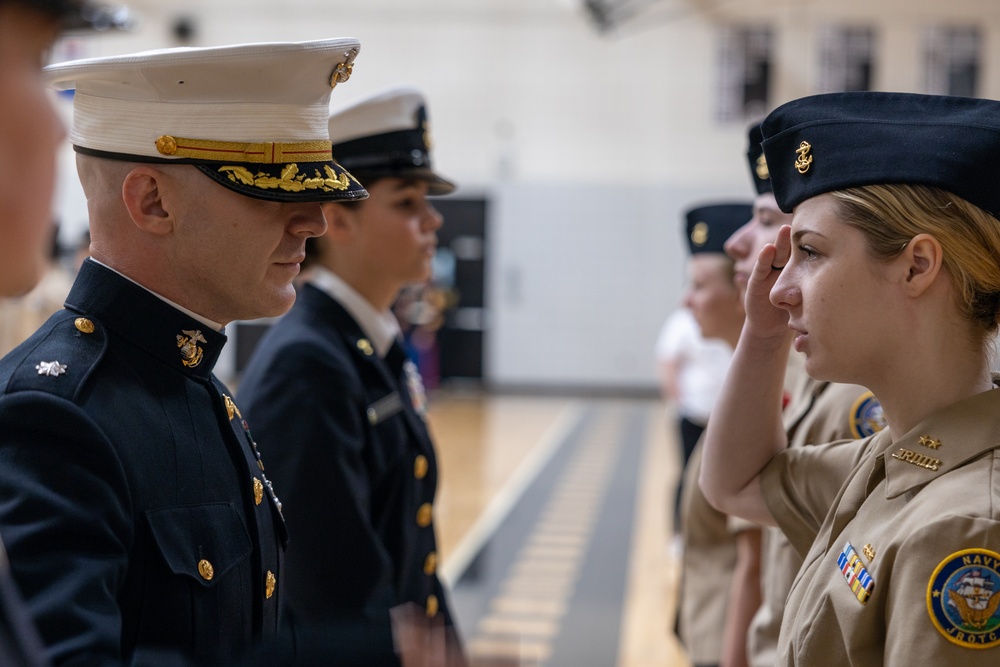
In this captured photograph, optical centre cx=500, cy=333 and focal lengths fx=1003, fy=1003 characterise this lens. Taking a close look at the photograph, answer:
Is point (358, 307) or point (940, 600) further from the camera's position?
point (358, 307)

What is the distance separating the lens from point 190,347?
1.44 meters

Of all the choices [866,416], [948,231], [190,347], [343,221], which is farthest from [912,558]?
[343,221]

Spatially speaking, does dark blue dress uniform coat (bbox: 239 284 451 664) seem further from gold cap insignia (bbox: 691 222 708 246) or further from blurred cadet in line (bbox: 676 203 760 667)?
gold cap insignia (bbox: 691 222 708 246)

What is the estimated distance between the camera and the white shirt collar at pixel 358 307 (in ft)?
7.49

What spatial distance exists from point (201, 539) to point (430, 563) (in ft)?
3.30

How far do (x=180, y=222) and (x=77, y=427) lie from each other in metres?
0.35

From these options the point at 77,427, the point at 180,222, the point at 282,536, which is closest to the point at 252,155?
the point at 180,222

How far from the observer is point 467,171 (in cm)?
1401

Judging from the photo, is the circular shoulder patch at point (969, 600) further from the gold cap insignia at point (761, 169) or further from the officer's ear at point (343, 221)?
the officer's ear at point (343, 221)

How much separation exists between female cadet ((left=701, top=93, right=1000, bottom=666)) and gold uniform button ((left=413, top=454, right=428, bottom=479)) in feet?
3.24

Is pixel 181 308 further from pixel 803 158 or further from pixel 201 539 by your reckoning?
pixel 803 158

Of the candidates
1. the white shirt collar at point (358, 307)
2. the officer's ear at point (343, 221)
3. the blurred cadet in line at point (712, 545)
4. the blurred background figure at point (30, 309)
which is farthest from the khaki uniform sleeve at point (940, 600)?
the blurred background figure at point (30, 309)

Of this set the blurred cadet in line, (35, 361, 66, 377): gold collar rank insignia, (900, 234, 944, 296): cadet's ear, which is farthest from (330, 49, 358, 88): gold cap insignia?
the blurred cadet in line

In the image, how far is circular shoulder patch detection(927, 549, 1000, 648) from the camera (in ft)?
3.64
